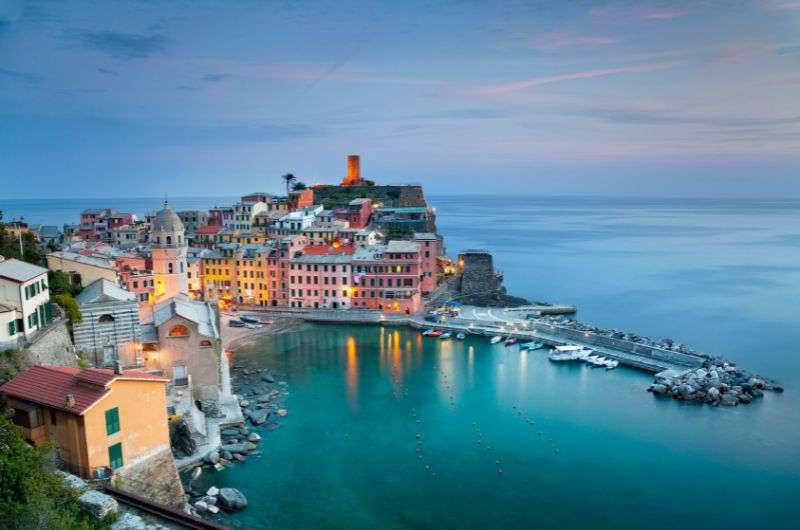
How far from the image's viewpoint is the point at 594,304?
204 ft

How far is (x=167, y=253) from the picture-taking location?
38.2m

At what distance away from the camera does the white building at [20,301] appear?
20719mm

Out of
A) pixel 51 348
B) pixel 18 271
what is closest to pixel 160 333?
pixel 51 348

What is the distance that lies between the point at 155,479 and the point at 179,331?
30.6ft

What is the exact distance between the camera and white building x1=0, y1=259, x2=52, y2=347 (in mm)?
20719

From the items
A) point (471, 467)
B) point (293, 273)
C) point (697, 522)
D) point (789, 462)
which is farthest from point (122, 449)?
point (293, 273)

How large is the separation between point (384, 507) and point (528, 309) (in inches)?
1387

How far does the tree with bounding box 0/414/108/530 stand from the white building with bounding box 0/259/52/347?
7.48 meters

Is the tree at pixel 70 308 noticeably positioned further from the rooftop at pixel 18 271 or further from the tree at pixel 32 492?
the tree at pixel 32 492

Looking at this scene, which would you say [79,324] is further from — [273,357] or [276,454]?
[273,357]

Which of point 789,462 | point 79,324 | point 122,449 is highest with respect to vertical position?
point 79,324

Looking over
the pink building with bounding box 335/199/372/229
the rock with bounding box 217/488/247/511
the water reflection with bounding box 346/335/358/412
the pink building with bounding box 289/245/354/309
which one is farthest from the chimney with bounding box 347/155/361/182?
the rock with bounding box 217/488/247/511

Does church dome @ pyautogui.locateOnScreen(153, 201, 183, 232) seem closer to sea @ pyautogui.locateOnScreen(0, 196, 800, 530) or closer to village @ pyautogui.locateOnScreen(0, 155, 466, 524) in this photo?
village @ pyautogui.locateOnScreen(0, 155, 466, 524)

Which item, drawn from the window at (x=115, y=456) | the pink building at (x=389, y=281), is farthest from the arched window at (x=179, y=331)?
the pink building at (x=389, y=281)
